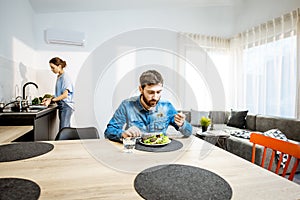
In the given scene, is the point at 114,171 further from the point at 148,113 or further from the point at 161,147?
the point at 148,113

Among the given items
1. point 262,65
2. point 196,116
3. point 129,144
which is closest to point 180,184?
point 129,144

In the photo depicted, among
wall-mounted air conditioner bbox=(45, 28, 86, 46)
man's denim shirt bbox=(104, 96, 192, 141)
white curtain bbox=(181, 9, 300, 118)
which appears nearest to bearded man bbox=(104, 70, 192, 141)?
man's denim shirt bbox=(104, 96, 192, 141)

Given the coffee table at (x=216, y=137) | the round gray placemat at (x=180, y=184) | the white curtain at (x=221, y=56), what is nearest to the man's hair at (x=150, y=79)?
the round gray placemat at (x=180, y=184)

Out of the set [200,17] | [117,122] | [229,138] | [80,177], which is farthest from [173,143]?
[200,17]

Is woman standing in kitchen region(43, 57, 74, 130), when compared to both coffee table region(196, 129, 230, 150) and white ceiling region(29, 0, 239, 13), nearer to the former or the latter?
white ceiling region(29, 0, 239, 13)

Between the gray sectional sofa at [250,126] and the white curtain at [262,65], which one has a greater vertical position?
the white curtain at [262,65]

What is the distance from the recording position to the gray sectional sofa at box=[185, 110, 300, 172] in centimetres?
275

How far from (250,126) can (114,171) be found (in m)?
3.50

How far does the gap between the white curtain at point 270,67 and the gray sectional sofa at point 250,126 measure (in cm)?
26

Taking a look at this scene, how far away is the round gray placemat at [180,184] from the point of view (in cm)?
66

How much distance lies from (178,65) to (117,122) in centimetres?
307

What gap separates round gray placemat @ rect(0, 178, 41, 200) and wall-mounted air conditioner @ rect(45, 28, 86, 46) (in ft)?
11.2

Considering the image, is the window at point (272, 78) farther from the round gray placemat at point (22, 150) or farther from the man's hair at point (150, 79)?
the round gray placemat at point (22, 150)

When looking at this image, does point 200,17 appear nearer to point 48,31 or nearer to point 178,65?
point 178,65
